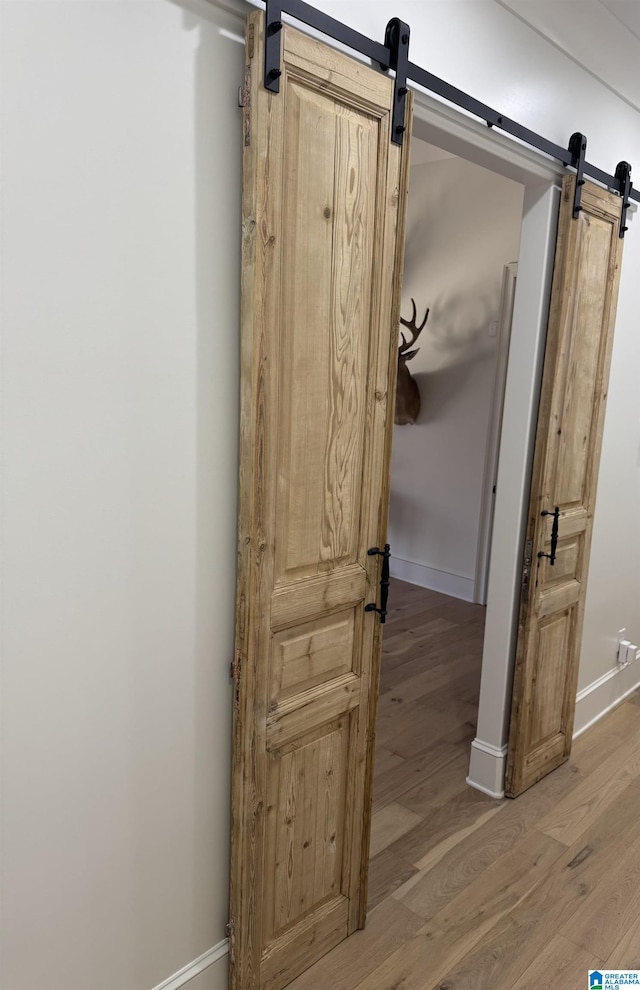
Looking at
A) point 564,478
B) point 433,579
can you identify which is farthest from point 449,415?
point 564,478

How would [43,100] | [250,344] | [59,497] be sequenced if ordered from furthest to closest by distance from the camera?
[250,344] < [59,497] < [43,100]

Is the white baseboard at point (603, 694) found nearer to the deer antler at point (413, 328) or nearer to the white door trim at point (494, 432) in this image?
the white door trim at point (494, 432)

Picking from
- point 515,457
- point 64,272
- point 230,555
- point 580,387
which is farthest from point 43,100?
point 580,387

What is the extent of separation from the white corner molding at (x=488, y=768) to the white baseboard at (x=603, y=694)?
0.62m

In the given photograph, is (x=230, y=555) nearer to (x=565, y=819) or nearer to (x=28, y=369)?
(x=28, y=369)

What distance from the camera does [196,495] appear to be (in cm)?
150

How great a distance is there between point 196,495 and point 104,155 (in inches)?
26.5

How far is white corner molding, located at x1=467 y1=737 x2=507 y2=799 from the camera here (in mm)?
2693

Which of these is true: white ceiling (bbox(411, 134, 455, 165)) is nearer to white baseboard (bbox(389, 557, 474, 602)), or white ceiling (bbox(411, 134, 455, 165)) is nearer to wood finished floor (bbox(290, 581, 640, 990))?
white baseboard (bbox(389, 557, 474, 602))

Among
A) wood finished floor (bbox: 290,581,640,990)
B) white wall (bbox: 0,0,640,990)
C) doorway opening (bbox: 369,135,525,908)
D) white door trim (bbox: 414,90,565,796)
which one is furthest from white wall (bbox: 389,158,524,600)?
white wall (bbox: 0,0,640,990)
